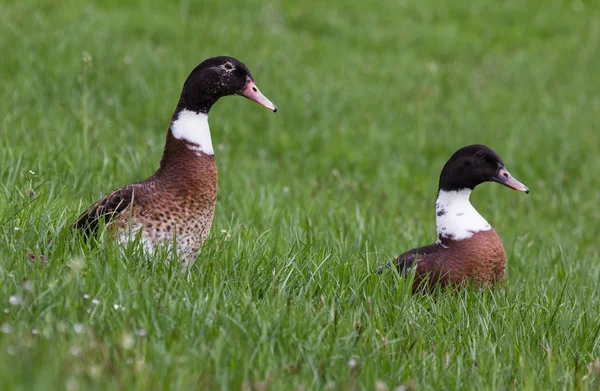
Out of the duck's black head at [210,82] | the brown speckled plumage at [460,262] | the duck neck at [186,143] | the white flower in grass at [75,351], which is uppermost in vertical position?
the duck's black head at [210,82]

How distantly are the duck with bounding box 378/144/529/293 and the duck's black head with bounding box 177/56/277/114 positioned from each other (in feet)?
3.97

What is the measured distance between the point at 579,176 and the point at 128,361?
759 cm

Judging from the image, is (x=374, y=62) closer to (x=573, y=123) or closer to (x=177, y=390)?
(x=573, y=123)

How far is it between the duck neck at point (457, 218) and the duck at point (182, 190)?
129cm

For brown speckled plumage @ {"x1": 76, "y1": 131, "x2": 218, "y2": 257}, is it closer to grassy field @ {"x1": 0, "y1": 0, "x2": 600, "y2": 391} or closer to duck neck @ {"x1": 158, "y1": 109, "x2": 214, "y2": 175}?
duck neck @ {"x1": 158, "y1": 109, "x2": 214, "y2": 175}

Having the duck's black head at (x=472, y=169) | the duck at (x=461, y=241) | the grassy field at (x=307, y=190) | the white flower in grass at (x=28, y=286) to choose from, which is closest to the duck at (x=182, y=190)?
the grassy field at (x=307, y=190)

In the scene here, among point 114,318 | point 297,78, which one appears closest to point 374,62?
point 297,78

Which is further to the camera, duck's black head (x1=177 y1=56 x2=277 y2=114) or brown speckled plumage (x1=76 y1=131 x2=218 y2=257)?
duck's black head (x1=177 y1=56 x2=277 y2=114)

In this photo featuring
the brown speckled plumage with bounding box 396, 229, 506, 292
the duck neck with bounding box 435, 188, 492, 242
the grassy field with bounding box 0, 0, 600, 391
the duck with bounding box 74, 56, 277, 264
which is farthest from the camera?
the duck neck with bounding box 435, 188, 492, 242

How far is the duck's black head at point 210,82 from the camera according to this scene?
4355 millimetres

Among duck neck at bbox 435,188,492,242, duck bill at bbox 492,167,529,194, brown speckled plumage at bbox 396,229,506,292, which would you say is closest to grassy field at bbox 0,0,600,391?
brown speckled plumage at bbox 396,229,506,292

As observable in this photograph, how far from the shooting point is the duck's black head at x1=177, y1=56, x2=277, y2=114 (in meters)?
4.36

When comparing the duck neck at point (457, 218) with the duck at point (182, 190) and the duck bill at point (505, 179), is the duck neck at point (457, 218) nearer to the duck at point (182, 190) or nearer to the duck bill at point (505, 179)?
the duck bill at point (505, 179)

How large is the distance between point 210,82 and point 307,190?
2820mm
